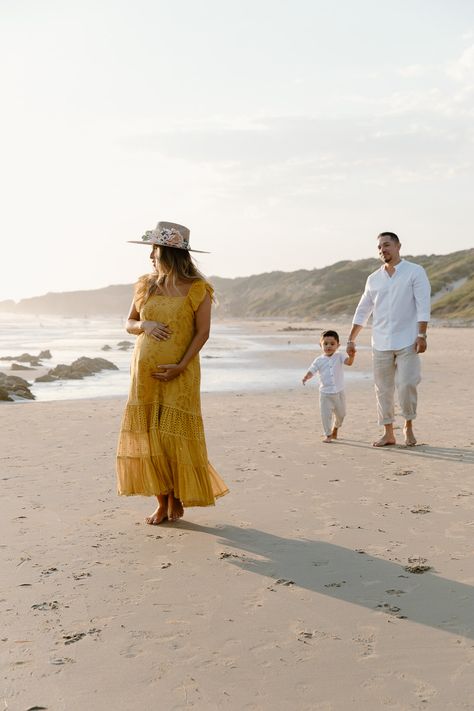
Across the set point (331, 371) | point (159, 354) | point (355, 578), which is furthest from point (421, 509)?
point (331, 371)

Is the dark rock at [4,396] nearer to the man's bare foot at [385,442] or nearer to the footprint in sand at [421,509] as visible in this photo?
the man's bare foot at [385,442]

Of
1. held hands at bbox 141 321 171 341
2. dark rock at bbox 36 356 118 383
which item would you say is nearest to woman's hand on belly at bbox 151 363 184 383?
held hands at bbox 141 321 171 341

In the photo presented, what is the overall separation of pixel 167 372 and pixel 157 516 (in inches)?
41.5

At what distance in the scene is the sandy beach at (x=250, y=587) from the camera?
2680 mm

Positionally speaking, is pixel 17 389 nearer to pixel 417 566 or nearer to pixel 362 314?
pixel 362 314

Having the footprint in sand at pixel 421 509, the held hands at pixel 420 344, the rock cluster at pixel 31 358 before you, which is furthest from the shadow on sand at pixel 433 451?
the rock cluster at pixel 31 358

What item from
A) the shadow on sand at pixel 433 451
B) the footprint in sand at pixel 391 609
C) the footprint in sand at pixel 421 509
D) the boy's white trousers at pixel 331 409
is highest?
the boy's white trousers at pixel 331 409

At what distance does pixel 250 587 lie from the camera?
12.0ft

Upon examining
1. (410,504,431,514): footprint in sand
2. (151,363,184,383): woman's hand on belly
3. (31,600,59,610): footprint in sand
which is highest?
(151,363,184,383): woman's hand on belly

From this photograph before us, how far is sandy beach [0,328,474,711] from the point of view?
2.68m

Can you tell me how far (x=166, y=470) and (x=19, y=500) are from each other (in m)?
1.46

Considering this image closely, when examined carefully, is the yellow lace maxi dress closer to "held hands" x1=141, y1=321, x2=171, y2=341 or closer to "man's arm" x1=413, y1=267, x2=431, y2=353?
"held hands" x1=141, y1=321, x2=171, y2=341

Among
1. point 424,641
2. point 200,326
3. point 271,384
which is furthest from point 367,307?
point 271,384

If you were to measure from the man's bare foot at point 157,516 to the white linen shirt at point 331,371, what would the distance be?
366cm
